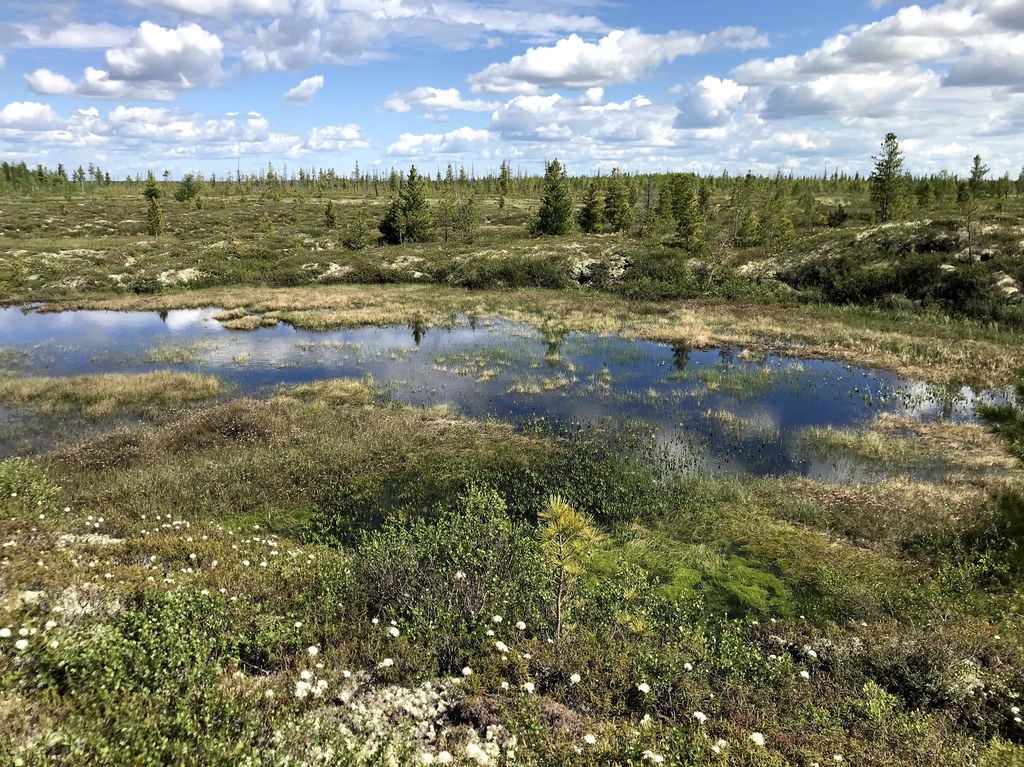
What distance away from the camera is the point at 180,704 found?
17.8 ft

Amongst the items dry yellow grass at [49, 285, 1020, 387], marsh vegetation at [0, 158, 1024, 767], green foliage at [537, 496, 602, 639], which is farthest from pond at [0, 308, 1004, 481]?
green foliage at [537, 496, 602, 639]

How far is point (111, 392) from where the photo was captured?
79.5 feet

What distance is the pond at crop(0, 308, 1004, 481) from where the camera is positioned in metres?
20.3

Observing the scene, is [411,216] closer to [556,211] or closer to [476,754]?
[556,211]

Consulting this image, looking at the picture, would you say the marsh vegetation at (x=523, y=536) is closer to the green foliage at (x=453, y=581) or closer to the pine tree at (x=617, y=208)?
the green foliage at (x=453, y=581)

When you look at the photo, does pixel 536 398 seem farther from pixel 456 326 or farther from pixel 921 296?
pixel 921 296

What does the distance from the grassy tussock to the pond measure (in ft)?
3.54

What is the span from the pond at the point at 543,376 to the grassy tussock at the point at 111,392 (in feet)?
3.54

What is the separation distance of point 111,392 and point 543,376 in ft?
65.6

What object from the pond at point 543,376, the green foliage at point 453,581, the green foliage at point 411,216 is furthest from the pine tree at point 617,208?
the green foliage at point 453,581

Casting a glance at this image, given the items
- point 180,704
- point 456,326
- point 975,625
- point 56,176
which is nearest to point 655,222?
point 456,326

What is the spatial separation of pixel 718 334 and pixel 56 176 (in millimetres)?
196232

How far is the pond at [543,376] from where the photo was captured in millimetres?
20297

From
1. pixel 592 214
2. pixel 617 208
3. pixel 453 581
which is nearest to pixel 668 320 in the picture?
pixel 453 581
